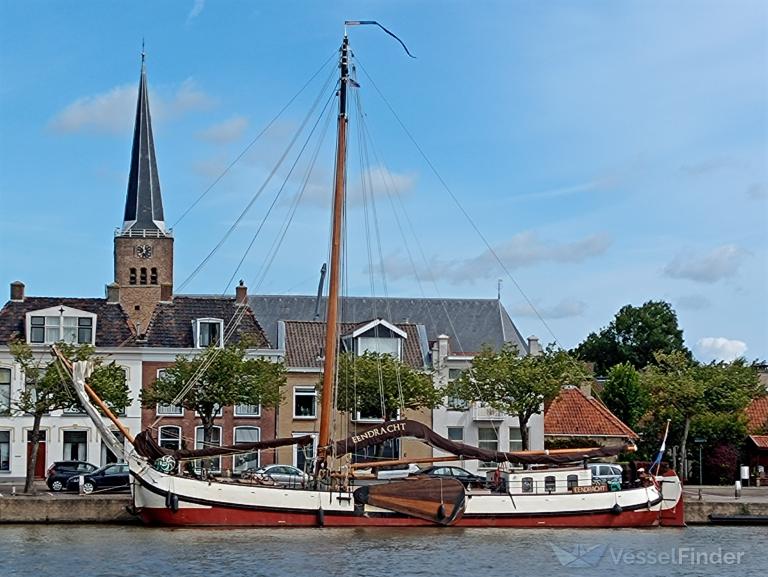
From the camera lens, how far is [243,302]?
7306 cm

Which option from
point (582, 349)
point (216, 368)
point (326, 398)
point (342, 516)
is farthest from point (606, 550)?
point (582, 349)

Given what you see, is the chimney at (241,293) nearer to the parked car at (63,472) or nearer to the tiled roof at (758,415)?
the parked car at (63,472)

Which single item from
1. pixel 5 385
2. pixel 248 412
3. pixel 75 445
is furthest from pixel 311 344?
pixel 5 385

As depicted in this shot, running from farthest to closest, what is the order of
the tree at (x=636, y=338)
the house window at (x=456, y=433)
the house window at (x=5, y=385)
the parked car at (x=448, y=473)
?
1. the tree at (x=636, y=338)
2. the house window at (x=456, y=433)
3. the house window at (x=5, y=385)
4. the parked car at (x=448, y=473)

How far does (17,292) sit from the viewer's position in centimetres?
6931

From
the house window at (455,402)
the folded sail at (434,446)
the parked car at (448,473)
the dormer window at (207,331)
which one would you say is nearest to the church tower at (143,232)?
the dormer window at (207,331)

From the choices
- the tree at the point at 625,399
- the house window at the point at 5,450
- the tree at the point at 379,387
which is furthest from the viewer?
the tree at the point at 625,399

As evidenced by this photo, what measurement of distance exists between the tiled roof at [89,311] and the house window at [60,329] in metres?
0.56

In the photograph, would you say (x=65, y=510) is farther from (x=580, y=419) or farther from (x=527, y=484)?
(x=580, y=419)

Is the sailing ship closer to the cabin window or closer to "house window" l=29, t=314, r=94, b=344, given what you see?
the cabin window

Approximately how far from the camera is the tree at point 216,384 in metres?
58.3

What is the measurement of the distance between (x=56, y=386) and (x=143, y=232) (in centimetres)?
4561

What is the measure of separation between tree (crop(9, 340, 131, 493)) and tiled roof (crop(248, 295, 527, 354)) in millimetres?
19686

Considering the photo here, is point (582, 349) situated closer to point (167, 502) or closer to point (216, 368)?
point (216, 368)
